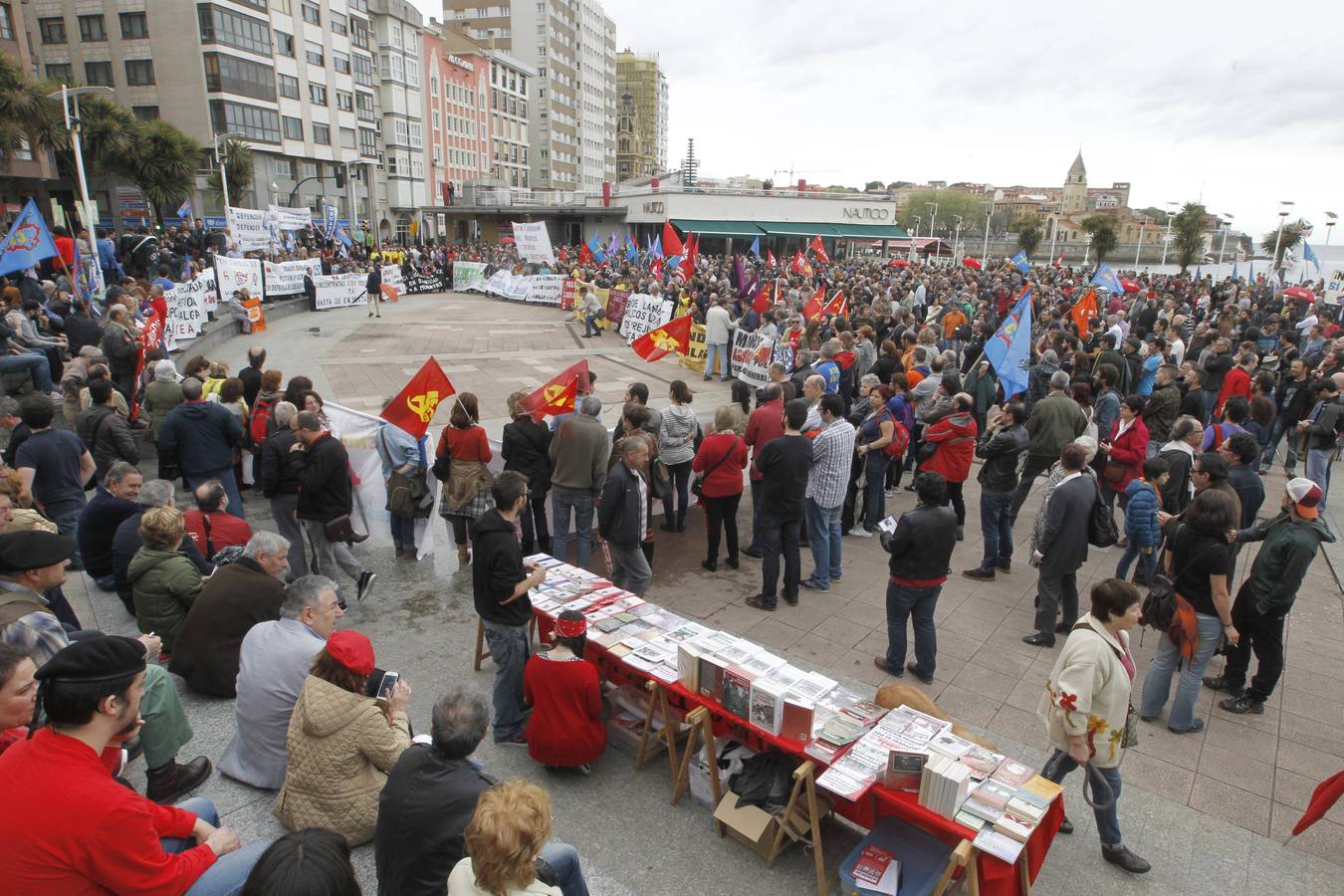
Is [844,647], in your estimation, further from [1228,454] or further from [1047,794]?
[1228,454]

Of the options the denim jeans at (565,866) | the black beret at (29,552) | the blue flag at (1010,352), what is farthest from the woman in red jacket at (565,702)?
the blue flag at (1010,352)

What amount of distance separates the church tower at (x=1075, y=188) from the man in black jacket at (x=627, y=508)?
5949 inches

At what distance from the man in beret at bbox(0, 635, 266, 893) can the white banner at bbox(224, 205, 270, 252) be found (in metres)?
25.0

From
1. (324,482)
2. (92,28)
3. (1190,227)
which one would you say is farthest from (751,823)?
(92,28)

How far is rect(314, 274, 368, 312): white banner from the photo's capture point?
26.9 meters

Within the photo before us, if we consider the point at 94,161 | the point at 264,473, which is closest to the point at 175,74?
the point at 94,161

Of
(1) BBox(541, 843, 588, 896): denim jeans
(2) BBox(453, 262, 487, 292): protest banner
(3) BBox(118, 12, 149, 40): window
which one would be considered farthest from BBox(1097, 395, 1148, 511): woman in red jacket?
→ (3) BBox(118, 12, 149, 40): window

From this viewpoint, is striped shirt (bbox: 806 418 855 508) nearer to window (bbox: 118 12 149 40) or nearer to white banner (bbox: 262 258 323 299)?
white banner (bbox: 262 258 323 299)

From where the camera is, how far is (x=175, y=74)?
44.3 m

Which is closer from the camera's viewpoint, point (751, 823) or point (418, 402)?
point (751, 823)

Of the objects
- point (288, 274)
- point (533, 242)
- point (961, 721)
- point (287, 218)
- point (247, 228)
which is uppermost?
point (287, 218)

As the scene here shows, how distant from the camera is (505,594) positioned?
482 cm

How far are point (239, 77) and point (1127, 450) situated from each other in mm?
53980

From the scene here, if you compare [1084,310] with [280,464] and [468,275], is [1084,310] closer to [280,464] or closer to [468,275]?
[280,464]
